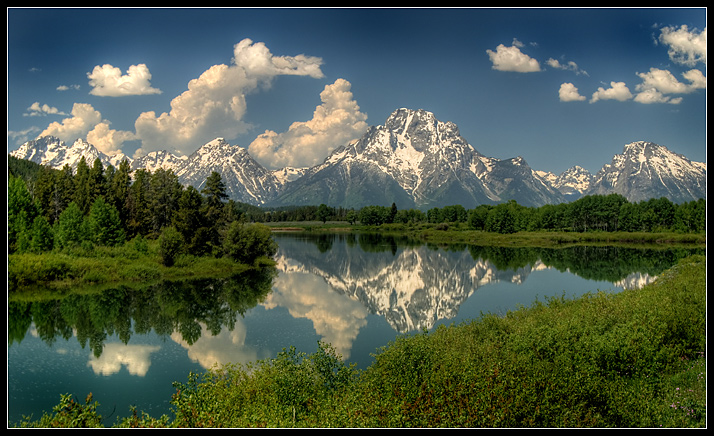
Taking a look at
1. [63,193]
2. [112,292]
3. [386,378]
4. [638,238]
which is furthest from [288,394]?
[638,238]

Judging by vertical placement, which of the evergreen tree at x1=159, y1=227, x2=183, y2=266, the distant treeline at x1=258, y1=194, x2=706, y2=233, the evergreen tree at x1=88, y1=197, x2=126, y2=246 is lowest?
the evergreen tree at x1=159, y1=227, x2=183, y2=266

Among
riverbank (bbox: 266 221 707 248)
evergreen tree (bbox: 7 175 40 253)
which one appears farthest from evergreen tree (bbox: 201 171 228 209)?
riverbank (bbox: 266 221 707 248)

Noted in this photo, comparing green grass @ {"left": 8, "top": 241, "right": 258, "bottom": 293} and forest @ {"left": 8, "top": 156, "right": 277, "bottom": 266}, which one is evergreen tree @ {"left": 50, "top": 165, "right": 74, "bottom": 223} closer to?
forest @ {"left": 8, "top": 156, "right": 277, "bottom": 266}

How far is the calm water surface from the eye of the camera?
22250 mm

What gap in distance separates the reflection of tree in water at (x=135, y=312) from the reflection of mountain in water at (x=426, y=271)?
1182 cm

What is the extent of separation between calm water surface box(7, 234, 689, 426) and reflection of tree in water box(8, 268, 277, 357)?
9cm

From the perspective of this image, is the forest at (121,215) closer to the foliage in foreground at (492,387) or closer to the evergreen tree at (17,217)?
the evergreen tree at (17,217)

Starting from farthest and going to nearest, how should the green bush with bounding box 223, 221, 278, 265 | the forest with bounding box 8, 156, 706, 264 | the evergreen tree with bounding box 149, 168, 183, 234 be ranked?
the evergreen tree with bounding box 149, 168, 183, 234 < the green bush with bounding box 223, 221, 278, 265 < the forest with bounding box 8, 156, 706, 264

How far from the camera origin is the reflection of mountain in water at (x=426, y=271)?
134ft

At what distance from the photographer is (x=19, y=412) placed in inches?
721

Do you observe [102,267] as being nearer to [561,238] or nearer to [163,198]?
[163,198]

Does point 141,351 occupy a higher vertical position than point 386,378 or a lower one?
lower
